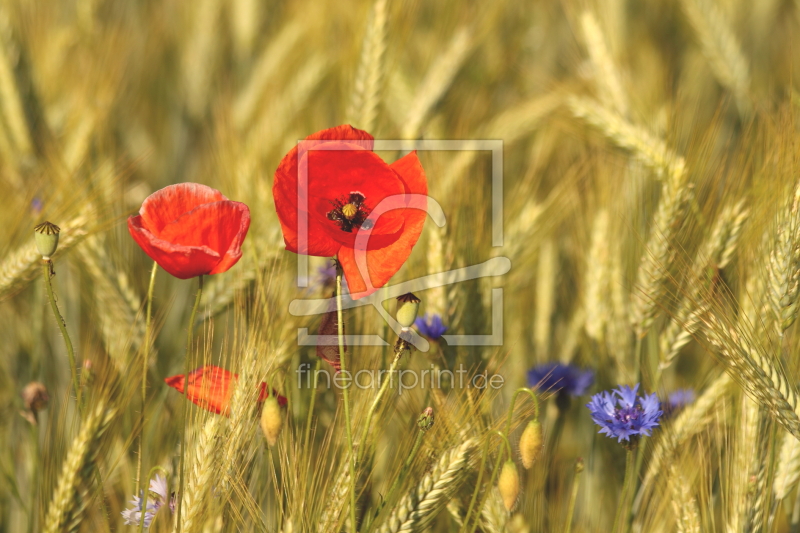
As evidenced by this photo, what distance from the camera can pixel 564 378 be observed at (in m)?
1.49

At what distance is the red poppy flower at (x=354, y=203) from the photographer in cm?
98

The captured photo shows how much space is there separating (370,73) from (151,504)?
1.06 meters

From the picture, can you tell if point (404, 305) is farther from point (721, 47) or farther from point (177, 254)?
point (721, 47)

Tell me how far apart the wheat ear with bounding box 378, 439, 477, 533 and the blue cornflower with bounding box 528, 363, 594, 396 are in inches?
17.7

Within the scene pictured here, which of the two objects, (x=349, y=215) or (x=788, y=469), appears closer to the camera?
(x=349, y=215)

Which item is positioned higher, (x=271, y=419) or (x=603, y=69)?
(x=603, y=69)

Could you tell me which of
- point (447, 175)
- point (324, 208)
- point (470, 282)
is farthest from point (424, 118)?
point (324, 208)

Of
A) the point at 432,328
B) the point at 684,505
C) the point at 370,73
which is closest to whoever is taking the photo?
the point at 684,505

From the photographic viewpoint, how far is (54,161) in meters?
1.76

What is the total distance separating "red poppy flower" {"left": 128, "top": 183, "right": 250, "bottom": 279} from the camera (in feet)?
3.21

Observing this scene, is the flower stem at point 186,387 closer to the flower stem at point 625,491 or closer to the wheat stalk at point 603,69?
the flower stem at point 625,491

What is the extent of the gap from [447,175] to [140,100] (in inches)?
78.2

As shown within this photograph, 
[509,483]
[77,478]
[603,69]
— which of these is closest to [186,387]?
[77,478]

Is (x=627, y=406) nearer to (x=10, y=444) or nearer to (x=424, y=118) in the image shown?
(x=424, y=118)
